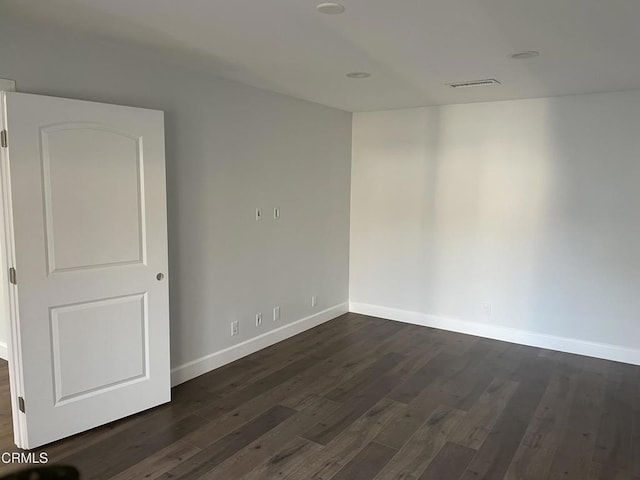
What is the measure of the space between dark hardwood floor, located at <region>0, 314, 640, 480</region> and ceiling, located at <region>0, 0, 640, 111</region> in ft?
8.02

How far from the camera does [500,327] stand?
479 centimetres

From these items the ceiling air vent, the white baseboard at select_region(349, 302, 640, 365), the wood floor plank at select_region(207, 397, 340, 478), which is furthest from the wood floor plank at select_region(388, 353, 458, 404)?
the ceiling air vent

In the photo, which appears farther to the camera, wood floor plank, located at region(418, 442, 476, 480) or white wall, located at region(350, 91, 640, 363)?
white wall, located at region(350, 91, 640, 363)

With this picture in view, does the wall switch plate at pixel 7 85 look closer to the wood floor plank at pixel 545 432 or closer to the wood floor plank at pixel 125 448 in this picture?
the wood floor plank at pixel 125 448

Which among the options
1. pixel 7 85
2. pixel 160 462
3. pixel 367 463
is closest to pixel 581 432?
pixel 367 463

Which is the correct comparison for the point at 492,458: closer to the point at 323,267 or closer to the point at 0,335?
the point at 323,267

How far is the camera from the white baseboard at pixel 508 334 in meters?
4.22

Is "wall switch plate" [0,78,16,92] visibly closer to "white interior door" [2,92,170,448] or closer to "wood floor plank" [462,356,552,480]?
"white interior door" [2,92,170,448]

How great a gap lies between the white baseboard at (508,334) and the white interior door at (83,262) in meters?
2.92

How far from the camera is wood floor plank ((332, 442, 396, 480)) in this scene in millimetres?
2525

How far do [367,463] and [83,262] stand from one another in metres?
2.09

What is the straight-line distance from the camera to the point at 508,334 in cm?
473

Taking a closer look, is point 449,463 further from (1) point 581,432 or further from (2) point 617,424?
(2) point 617,424

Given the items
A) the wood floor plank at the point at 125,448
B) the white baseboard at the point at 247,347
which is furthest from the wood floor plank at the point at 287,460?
the white baseboard at the point at 247,347
